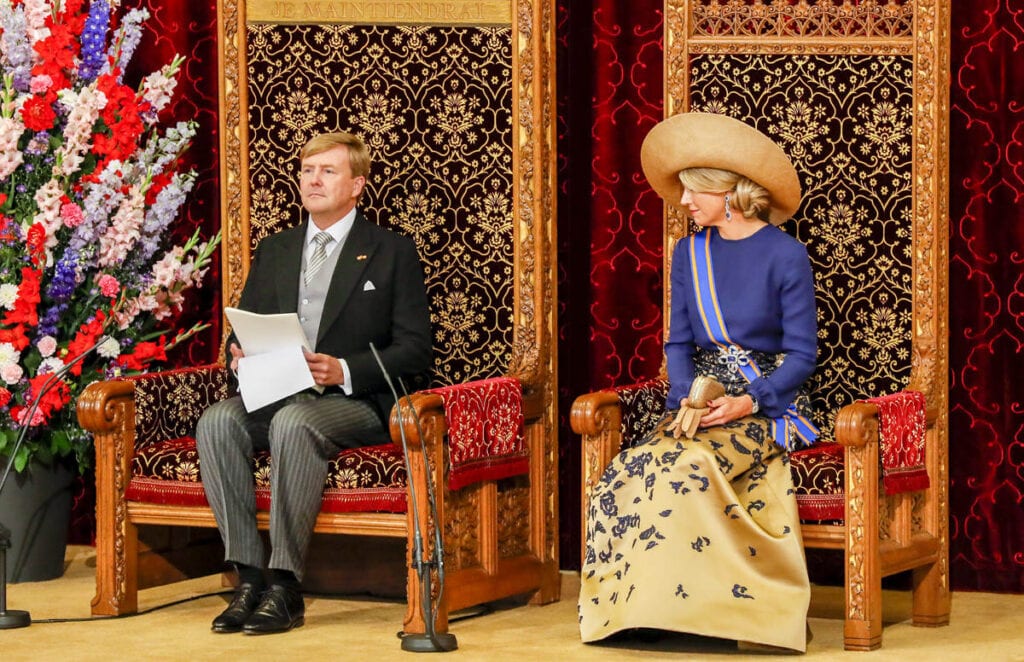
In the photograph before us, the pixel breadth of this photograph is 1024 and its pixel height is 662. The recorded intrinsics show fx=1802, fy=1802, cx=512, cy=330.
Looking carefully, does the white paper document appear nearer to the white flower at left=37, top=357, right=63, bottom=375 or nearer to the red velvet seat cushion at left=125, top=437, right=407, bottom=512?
the red velvet seat cushion at left=125, top=437, right=407, bottom=512

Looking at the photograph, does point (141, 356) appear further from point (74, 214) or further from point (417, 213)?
point (417, 213)

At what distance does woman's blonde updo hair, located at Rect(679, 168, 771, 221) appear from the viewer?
15.7 feet

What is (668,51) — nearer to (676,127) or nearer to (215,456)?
(676,127)

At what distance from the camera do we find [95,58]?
5.64 metres

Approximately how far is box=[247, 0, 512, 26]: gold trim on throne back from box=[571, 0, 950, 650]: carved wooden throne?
54cm

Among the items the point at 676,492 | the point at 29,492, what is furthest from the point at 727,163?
the point at 29,492

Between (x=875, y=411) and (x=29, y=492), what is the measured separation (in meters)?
2.65

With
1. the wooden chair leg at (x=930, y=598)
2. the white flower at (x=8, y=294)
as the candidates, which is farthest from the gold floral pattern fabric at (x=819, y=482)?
the white flower at (x=8, y=294)

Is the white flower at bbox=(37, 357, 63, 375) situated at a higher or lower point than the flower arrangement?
lower

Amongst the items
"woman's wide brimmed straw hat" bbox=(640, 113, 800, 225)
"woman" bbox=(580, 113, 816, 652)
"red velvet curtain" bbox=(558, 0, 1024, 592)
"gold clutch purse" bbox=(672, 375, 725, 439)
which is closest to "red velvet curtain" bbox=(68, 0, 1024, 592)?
"red velvet curtain" bbox=(558, 0, 1024, 592)

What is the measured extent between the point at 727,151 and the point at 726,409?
2.24ft

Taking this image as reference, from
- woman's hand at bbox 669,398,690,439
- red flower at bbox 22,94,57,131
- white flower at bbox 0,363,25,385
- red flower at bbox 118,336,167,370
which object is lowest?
woman's hand at bbox 669,398,690,439

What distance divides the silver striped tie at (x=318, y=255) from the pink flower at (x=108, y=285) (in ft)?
2.28

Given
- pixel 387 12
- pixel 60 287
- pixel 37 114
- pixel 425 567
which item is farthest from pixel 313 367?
pixel 37 114
